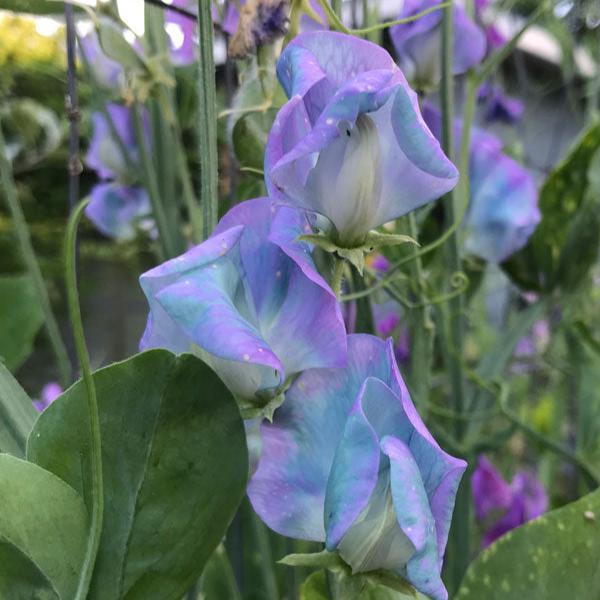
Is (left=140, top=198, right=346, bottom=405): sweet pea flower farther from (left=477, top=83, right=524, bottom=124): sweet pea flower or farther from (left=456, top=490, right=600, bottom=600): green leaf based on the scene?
(left=477, top=83, right=524, bottom=124): sweet pea flower

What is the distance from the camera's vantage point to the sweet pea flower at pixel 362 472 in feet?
0.68

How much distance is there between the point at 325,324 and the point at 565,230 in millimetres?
388

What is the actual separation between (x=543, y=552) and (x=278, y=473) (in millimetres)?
140

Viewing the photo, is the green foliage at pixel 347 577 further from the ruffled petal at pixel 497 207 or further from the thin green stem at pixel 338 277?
the ruffled petal at pixel 497 207

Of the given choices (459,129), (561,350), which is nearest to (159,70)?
(459,129)

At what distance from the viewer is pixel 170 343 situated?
24 centimetres

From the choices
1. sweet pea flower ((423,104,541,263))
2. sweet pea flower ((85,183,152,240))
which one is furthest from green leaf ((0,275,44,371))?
sweet pea flower ((423,104,541,263))

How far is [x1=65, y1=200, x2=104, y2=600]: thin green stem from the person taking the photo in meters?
0.19

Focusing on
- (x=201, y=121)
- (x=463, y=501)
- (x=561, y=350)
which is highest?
Answer: (x=201, y=121)

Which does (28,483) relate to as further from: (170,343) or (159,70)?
(159,70)

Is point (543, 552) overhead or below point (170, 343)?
below

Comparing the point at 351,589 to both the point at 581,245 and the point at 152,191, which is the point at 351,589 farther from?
the point at 581,245

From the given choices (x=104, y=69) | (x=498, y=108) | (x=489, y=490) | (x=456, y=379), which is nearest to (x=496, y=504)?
(x=489, y=490)

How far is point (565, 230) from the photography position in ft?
1.86
